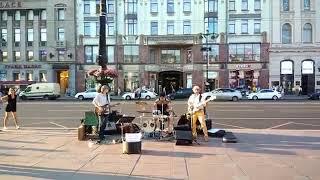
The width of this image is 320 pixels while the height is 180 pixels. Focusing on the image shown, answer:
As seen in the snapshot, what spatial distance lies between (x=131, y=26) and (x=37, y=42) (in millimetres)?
12948

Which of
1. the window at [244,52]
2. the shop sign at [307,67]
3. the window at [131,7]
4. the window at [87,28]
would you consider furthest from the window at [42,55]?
the shop sign at [307,67]

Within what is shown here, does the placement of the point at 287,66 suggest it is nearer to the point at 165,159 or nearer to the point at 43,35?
the point at 43,35

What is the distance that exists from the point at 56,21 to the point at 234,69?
23967 millimetres

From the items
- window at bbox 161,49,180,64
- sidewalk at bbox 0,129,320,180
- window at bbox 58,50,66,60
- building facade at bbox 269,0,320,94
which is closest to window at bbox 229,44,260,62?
building facade at bbox 269,0,320,94

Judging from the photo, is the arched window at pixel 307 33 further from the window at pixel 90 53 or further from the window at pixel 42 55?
the window at pixel 42 55

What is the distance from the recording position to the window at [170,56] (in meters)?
65.1

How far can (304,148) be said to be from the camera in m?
13.4

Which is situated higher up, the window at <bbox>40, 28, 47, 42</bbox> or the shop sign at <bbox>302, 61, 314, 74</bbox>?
the window at <bbox>40, 28, 47, 42</bbox>

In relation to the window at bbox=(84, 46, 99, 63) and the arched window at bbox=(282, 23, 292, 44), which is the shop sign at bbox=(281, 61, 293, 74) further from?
the window at bbox=(84, 46, 99, 63)

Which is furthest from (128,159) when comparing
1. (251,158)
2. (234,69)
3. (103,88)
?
(234,69)

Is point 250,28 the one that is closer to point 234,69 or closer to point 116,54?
point 234,69

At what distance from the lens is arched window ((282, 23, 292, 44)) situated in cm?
6288

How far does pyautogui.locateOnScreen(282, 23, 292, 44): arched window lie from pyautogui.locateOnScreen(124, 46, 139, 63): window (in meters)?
18.4

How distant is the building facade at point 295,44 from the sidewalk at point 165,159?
4849 cm
